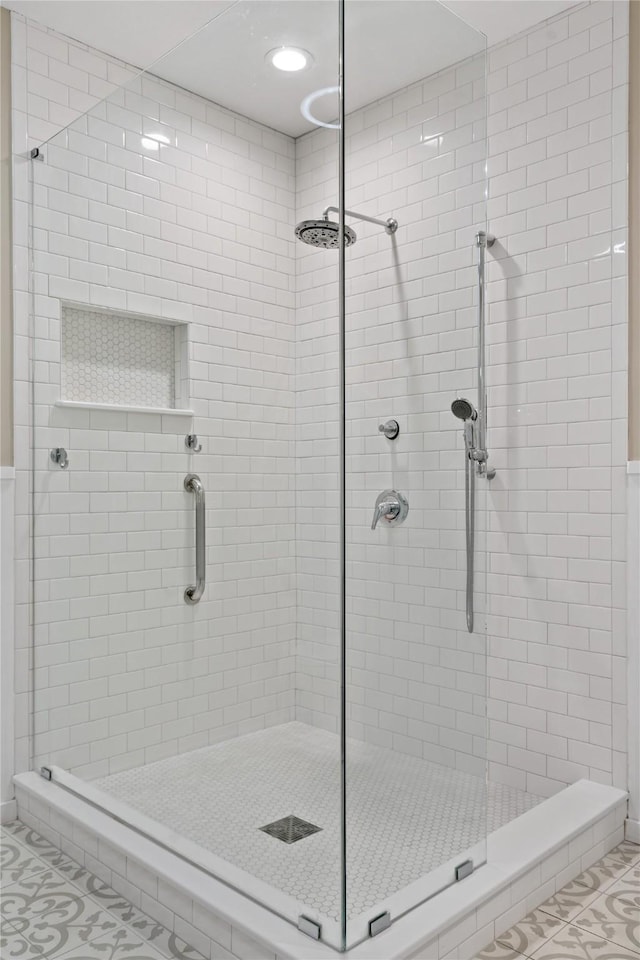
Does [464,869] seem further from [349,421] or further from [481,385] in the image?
[481,385]

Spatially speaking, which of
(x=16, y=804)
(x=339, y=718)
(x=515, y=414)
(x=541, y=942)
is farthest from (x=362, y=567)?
(x=16, y=804)

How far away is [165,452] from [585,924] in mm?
1686

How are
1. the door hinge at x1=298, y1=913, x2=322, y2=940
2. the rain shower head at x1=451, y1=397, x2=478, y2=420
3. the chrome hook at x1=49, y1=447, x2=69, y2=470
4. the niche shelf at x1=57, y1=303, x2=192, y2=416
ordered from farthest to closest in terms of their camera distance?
the chrome hook at x1=49, y1=447, x2=69, y2=470 → the niche shelf at x1=57, y1=303, x2=192, y2=416 → the rain shower head at x1=451, y1=397, x2=478, y2=420 → the door hinge at x1=298, y1=913, x2=322, y2=940

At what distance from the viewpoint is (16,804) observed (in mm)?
2541

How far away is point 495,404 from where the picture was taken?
2.72m

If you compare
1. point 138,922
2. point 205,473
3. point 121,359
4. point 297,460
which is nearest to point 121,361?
point 121,359

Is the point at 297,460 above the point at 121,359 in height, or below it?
below

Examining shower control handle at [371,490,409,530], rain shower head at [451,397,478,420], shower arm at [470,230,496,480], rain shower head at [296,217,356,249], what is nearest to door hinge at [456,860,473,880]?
shower control handle at [371,490,409,530]

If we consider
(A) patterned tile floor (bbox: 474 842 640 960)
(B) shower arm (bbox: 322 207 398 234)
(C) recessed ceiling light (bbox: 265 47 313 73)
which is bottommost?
(A) patterned tile floor (bbox: 474 842 640 960)

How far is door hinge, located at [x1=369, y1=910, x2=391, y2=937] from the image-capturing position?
1.57 metres

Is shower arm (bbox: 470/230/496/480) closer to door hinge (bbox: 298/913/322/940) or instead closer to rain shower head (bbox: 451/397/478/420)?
rain shower head (bbox: 451/397/478/420)

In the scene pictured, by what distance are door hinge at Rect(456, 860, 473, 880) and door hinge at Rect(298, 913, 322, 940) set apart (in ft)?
1.42

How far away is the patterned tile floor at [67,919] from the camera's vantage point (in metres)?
1.78

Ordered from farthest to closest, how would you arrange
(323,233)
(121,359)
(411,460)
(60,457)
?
(60,457), (121,359), (411,460), (323,233)
